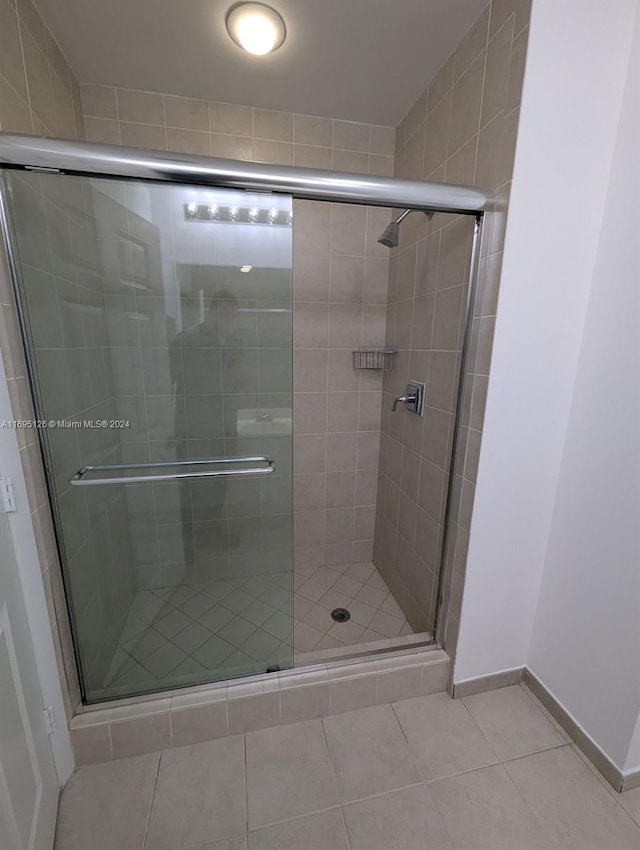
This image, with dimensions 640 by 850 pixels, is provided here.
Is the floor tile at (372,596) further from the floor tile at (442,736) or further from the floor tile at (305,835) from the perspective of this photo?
the floor tile at (305,835)

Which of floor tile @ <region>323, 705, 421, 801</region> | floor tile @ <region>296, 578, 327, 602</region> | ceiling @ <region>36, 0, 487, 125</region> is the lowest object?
floor tile @ <region>296, 578, 327, 602</region>

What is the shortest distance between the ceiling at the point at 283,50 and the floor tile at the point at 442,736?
2428mm

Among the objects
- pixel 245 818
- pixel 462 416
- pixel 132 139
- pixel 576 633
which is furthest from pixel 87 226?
pixel 576 633

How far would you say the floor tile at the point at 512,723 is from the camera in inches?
47.5

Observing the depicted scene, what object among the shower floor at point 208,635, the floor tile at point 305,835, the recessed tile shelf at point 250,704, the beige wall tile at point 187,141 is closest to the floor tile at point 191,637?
the shower floor at point 208,635

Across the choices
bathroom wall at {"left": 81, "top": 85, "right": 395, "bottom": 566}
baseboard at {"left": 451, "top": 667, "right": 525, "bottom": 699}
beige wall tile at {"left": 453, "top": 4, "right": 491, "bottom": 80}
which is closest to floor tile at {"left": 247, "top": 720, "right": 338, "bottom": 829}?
baseboard at {"left": 451, "top": 667, "right": 525, "bottom": 699}

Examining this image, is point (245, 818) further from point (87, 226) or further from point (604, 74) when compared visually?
point (604, 74)

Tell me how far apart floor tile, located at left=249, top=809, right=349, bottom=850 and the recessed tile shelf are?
28 centimetres

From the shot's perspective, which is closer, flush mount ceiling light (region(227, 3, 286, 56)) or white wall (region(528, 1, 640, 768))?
white wall (region(528, 1, 640, 768))

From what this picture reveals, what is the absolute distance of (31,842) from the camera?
2.71ft

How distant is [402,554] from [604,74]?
193cm

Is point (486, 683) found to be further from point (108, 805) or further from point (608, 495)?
point (108, 805)

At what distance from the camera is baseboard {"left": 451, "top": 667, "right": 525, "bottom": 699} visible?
1369 millimetres

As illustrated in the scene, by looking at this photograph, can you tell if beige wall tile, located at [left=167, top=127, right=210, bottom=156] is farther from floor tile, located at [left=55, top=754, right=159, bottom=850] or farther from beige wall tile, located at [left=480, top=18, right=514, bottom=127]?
floor tile, located at [left=55, top=754, right=159, bottom=850]
